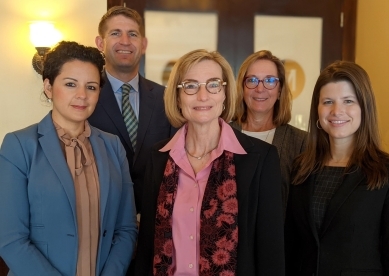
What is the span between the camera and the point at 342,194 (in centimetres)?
188

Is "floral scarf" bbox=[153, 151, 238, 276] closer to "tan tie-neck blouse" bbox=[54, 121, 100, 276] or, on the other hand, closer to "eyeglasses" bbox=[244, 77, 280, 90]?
"tan tie-neck blouse" bbox=[54, 121, 100, 276]

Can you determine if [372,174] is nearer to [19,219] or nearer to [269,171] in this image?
[269,171]

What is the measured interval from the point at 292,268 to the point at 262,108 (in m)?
0.91

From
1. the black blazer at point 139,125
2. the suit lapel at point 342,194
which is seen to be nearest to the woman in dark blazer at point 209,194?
the suit lapel at point 342,194

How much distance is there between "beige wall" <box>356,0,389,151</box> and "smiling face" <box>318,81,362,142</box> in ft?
5.35

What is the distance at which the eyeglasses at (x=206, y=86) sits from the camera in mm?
1856

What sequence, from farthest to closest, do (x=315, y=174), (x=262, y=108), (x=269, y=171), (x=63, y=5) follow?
1. (x=63, y=5)
2. (x=262, y=108)
3. (x=315, y=174)
4. (x=269, y=171)

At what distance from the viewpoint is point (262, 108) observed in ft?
8.45

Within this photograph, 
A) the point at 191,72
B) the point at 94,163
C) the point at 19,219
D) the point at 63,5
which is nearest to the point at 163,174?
the point at 94,163

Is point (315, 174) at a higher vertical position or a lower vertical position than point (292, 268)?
higher

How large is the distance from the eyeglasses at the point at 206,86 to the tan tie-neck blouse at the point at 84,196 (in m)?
0.52

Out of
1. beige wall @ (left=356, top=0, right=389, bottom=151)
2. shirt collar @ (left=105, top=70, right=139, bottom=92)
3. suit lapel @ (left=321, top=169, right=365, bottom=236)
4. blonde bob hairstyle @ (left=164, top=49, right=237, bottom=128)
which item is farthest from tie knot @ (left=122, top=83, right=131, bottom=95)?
beige wall @ (left=356, top=0, right=389, bottom=151)

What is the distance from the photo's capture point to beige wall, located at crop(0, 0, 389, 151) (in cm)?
385

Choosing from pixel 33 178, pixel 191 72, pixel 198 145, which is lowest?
pixel 33 178
